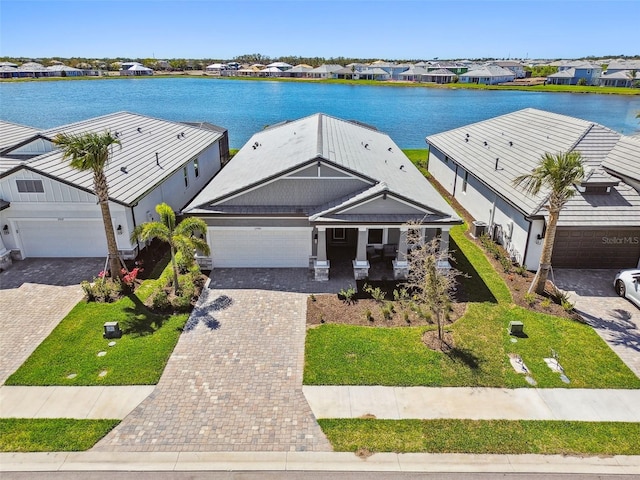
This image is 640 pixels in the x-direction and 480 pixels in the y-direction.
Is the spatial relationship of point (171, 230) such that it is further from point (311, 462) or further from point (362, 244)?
point (311, 462)

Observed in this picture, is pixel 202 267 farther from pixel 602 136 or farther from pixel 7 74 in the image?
pixel 7 74

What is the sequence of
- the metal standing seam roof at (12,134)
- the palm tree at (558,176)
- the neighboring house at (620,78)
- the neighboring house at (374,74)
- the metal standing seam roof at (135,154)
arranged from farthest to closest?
the neighboring house at (374,74), the neighboring house at (620,78), the metal standing seam roof at (12,134), the metal standing seam roof at (135,154), the palm tree at (558,176)

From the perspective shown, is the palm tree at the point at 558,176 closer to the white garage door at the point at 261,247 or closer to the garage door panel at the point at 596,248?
the garage door panel at the point at 596,248

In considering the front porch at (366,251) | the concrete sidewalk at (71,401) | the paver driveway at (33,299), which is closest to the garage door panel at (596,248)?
the front porch at (366,251)

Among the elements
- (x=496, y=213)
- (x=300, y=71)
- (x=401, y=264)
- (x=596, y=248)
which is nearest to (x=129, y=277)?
(x=401, y=264)

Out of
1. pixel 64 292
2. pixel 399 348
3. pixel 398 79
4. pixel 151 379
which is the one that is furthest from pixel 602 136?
pixel 398 79

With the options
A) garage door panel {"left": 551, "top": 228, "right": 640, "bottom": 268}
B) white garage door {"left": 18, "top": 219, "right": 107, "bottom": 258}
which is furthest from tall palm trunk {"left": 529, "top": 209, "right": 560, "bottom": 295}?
white garage door {"left": 18, "top": 219, "right": 107, "bottom": 258}
